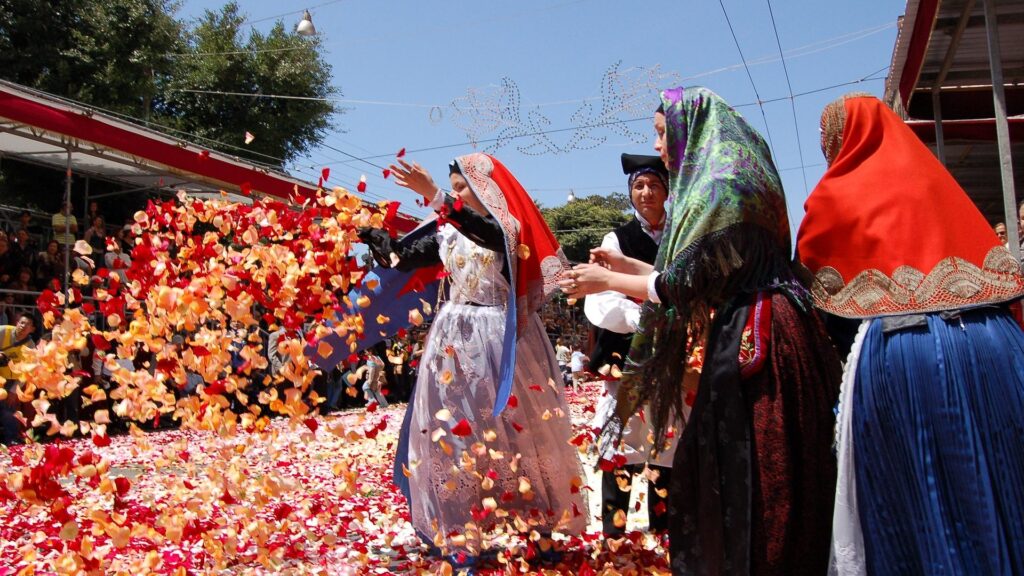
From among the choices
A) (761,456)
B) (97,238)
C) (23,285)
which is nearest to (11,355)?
(23,285)

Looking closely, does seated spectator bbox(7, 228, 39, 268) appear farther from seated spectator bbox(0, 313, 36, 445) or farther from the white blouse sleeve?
the white blouse sleeve

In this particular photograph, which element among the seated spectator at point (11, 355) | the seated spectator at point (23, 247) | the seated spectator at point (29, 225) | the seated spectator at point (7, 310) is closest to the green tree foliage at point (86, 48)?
the seated spectator at point (29, 225)

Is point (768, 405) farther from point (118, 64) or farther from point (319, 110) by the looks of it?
point (319, 110)

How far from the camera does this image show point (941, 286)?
2240 mm

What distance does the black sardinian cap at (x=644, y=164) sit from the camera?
4207 millimetres

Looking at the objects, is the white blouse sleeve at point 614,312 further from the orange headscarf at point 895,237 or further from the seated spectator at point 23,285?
the seated spectator at point 23,285

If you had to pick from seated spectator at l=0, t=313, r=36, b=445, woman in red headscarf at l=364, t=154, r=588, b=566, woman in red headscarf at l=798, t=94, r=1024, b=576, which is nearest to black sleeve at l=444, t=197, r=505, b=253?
woman in red headscarf at l=364, t=154, r=588, b=566

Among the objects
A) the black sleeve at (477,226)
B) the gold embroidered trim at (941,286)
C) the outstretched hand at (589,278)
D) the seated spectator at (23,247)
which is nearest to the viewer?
the gold embroidered trim at (941,286)

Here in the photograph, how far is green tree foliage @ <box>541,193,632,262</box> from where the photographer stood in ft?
140

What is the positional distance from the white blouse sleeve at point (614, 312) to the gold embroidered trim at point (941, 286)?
149cm

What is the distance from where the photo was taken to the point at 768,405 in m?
2.32

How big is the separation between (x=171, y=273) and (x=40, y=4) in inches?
692

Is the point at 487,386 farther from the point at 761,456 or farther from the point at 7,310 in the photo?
the point at 7,310

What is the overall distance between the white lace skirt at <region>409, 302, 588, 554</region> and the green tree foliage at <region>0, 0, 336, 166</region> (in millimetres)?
13109
